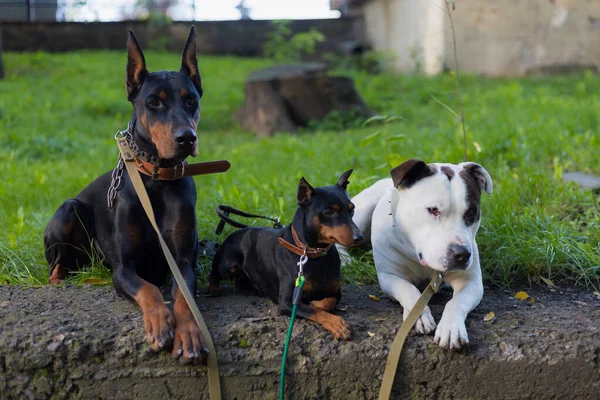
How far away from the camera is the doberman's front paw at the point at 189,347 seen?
272 centimetres

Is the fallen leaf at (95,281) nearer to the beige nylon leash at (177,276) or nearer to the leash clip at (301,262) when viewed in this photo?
the beige nylon leash at (177,276)

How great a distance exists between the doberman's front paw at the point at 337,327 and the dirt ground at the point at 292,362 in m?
0.04

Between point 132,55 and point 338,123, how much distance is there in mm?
7415

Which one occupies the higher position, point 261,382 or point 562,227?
point 562,227

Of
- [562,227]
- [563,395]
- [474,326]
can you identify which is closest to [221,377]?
[474,326]

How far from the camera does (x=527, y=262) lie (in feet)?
12.7

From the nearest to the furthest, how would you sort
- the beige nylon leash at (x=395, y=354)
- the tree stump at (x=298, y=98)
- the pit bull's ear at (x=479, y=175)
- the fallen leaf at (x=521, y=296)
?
1. the beige nylon leash at (x=395, y=354)
2. the pit bull's ear at (x=479, y=175)
3. the fallen leaf at (x=521, y=296)
4. the tree stump at (x=298, y=98)

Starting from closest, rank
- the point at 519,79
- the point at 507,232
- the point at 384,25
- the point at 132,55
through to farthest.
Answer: the point at 132,55, the point at 507,232, the point at 519,79, the point at 384,25

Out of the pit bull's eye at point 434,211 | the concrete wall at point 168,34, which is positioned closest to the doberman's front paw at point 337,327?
the pit bull's eye at point 434,211

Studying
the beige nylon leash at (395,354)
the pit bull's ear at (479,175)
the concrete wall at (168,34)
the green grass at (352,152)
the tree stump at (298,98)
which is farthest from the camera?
the concrete wall at (168,34)

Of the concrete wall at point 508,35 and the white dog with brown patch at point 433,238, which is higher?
the concrete wall at point 508,35

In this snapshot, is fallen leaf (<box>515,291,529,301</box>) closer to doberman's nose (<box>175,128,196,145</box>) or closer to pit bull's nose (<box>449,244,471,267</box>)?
pit bull's nose (<box>449,244,471,267</box>)

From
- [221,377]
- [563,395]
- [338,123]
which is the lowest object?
[563,395]

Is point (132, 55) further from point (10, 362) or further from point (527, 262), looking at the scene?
point (527, 262)
